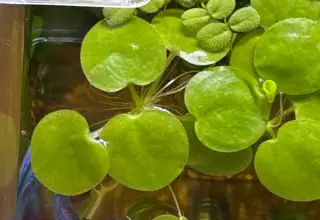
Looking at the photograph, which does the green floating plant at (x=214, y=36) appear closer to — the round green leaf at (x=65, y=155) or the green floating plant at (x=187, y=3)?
the green floating plant at (x=187, y=3)

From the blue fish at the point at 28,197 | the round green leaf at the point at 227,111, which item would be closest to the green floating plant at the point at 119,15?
the round green leaf at the point at 227,111

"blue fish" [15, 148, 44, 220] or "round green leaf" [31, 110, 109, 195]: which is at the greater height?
"round green leaf" [31, 110, 109, 195]

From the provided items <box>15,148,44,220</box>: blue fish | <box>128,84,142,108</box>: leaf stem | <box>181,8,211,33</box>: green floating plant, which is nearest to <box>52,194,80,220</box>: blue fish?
<box>15,148,44,220</box>: blue fish

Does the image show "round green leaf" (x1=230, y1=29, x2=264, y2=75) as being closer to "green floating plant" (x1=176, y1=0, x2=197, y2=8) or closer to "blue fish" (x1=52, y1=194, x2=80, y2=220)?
"green floating plant" (x1=176, y1=0, x2=197, y2=8)

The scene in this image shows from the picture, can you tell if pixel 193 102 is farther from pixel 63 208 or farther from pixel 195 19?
pixel 63 208

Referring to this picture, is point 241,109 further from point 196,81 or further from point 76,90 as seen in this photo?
point 76,90
